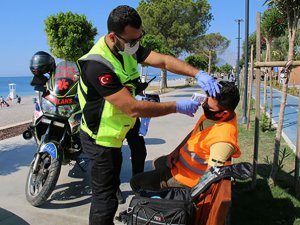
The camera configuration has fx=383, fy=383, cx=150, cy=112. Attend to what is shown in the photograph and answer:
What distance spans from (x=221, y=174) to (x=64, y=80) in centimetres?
259

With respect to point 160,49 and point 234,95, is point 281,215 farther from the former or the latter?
point 160,49

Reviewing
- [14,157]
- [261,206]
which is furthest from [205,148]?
[14,157]

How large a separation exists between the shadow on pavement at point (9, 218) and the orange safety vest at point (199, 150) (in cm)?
164

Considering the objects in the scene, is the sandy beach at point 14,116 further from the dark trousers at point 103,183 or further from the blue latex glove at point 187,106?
the blue latex glove at point 187,106

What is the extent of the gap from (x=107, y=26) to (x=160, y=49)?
68.2ft

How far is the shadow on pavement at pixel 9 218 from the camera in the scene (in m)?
3.62

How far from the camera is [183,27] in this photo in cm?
3444

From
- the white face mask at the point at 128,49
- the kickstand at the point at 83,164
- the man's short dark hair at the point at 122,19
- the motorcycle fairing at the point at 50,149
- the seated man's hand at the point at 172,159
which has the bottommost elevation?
the kickstand at the point at 83,164

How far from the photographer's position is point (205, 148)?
275cm

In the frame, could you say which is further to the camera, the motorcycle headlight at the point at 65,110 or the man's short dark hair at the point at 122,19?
the motorcycle headlight at the point at 65,110

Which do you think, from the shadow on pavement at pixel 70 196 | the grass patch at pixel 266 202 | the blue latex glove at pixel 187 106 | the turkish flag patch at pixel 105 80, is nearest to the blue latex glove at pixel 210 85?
the blue latex glove at pixel 187 106

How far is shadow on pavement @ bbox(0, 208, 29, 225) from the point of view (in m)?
3.62

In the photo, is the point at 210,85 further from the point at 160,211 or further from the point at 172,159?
the point at 160,211

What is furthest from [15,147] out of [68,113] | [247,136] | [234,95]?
[234,95]
